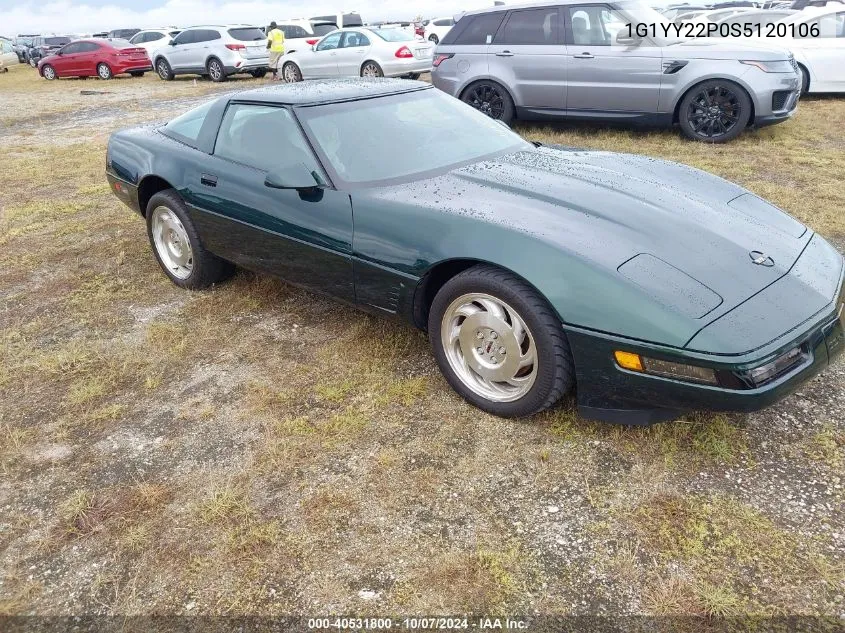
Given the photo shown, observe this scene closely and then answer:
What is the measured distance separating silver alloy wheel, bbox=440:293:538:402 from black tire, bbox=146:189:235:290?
1893mm

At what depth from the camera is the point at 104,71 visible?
63.9ft

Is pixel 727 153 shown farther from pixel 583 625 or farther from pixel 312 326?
pixel 583 625

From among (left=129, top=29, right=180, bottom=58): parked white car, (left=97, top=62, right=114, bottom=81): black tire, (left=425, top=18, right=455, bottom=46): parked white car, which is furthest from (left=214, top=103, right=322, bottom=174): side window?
(left=425, top=18, right=455, bottom=46): parked white car

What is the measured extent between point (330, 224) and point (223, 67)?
15366 mm

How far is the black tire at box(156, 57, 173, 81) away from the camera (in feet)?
59.0

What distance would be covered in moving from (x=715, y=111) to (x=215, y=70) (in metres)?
13.5

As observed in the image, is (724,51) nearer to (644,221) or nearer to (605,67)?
(605,67)

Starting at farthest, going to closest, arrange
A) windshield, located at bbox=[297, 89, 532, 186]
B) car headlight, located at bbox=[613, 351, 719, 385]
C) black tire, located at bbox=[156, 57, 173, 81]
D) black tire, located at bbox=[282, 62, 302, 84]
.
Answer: black tire, located at bbox=[156, 57, 173, 81] < black tire, located at bbox=[282, 62, 302, 84] < windshield, located at bbox=[297, 89, 532, 186] < car headlight, located at bbox=[613, 351, 719, 385]

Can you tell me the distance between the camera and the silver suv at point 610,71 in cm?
700

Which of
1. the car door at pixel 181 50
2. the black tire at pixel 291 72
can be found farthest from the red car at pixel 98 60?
the black tire at pixel 291 72

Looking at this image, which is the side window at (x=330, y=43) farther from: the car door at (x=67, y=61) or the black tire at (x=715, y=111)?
the car door at (x=67, y=61)

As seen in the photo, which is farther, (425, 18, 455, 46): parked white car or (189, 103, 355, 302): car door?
(425, 18, 455, 46): parked white car

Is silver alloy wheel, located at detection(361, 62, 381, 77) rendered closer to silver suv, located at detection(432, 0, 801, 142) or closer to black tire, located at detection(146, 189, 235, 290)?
silver suv, located at detection(432, 0, 801, 142)

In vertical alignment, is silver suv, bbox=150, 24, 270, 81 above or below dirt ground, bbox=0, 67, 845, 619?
above
